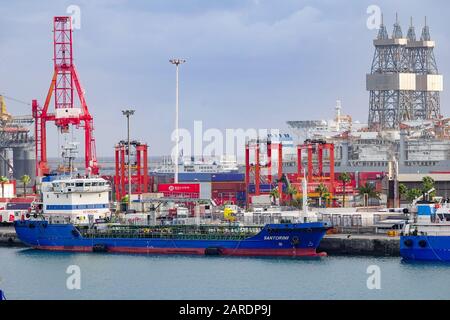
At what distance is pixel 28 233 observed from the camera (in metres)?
64.2

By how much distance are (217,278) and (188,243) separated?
43.0 feet

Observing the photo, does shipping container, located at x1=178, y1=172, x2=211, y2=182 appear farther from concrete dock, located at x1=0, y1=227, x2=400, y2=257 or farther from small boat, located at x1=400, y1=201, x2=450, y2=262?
small boat, located at x1=400, y1=201, x2=450, y2=262

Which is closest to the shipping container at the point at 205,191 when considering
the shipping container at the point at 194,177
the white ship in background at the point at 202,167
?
the shipping container at the point at 194,177

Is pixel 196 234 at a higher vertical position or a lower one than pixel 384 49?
lower

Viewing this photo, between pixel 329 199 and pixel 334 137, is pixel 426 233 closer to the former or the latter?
pixel 329 199

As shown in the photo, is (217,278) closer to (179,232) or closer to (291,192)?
(179,232)

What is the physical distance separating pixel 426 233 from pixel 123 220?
64.0 ft

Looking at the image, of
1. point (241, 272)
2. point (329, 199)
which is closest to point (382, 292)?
point (241, 272)

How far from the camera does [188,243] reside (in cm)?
5959

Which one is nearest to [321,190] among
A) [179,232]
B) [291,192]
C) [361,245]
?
[291,192]

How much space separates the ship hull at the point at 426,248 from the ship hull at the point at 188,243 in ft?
16.1

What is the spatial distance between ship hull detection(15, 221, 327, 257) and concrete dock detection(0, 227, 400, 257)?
3.61ft

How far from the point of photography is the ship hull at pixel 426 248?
173ft
